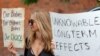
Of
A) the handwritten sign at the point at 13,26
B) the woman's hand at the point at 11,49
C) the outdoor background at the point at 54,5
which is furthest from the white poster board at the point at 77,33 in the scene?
the woman's hand at the point at 11,49

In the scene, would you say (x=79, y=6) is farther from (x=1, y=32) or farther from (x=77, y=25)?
(x=1, y=32)

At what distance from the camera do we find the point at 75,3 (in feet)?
9.56

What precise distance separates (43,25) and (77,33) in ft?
1.98

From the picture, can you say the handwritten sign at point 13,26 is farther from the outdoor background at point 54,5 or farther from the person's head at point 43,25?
the person's head at point 43,25

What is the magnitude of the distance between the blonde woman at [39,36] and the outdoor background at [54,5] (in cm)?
8

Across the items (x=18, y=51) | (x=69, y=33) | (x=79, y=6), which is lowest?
(x=18, y=51)

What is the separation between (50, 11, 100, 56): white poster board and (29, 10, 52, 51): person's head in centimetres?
35

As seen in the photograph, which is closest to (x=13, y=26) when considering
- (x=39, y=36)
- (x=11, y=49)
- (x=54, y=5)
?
(x=11, y=49)

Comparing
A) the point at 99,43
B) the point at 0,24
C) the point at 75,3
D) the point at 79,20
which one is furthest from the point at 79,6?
the point at 0,24

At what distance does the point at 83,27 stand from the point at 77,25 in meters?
0.05

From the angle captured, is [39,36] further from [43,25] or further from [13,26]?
[13,26]

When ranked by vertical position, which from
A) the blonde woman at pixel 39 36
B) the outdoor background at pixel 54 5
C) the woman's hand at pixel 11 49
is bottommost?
the woman's hand at pixel 11 49

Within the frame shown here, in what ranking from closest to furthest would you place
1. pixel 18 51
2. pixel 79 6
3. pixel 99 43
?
pixel 99 43, pixel 79 6, pixel 18 51

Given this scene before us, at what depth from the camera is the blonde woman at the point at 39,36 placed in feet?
9.89
